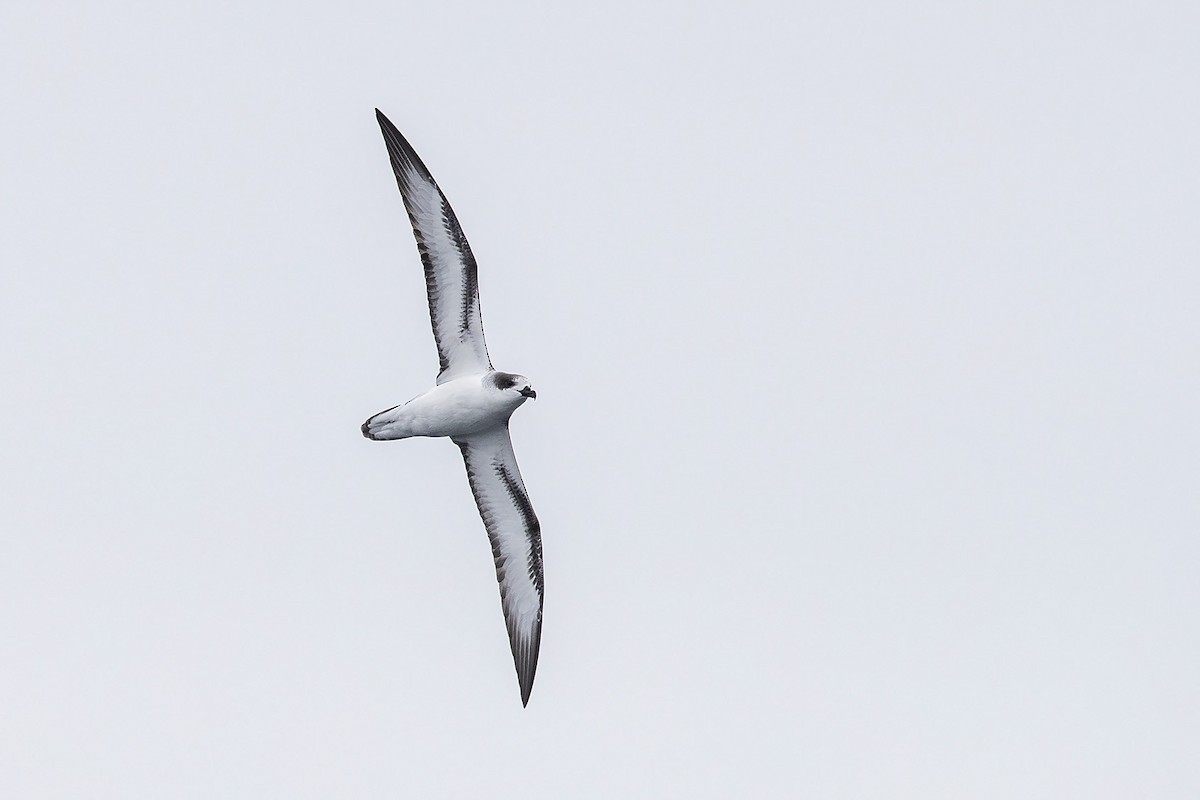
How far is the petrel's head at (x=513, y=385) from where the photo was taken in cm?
3847

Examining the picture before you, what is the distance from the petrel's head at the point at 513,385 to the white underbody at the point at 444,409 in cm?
7

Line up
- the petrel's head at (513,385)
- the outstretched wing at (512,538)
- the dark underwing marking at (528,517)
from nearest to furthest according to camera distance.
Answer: the petrel's head at (513,385), the outstretched wing at (512,538), the dark underwing marking at (528,517)

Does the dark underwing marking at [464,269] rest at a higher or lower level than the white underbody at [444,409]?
higher

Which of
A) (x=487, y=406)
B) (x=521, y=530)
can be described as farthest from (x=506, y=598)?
(x=487, y=406)

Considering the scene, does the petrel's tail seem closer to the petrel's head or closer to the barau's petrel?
the barau's petrel

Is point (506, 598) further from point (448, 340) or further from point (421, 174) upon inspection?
point (421, 174)

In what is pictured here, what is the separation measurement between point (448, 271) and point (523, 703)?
9.68 meters

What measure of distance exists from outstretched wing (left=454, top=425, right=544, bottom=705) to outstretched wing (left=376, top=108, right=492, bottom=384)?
115 inches

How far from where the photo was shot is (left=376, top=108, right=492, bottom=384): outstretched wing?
3866 centimetres

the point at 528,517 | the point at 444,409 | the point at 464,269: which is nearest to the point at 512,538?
the point at 528,517

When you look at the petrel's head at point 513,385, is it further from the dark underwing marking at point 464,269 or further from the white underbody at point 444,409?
the dark underwing marking at point 464,269

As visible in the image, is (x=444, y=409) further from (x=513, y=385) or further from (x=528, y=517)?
(x=528, y=517)

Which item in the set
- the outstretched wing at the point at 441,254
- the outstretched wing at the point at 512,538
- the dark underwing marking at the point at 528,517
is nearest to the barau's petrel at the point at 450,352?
the outstretched wing at the point at 441,254

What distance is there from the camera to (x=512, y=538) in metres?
42.9
